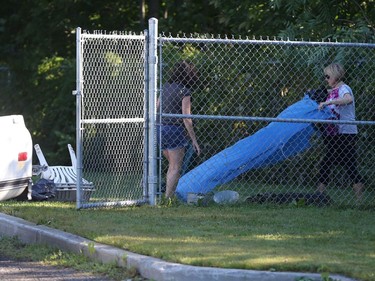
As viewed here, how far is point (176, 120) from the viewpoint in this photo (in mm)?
11297

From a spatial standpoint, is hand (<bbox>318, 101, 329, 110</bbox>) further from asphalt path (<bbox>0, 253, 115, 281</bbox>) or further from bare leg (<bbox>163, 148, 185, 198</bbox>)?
asphalt path (<bbox>0, 253, 115, 281</bbox>)

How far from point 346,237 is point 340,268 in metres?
1.60

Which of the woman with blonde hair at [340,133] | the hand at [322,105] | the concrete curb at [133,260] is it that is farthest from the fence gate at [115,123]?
the woman with blonde hair at [340,133]

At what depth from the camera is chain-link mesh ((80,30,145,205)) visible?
10875mm

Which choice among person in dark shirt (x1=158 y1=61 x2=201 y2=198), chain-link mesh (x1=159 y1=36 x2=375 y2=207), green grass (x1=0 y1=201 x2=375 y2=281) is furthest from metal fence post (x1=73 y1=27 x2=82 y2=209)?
person in dark shirt (x1=158 y1=61 x2=201 y2=198)

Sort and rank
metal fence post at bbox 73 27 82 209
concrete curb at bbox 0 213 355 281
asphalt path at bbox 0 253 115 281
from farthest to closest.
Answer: metal fence post at bbox 73 27 82 209 → asphalt path at bbox 0 253 115 281 → concrete curb at bbox 0 213 355 281

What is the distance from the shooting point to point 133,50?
10.9 m

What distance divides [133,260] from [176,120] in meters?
3.69

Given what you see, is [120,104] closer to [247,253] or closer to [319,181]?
[319,181]

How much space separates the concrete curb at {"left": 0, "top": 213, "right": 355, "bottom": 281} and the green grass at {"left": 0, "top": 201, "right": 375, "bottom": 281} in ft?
0.43

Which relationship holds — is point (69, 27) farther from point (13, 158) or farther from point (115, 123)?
point (115, 123)

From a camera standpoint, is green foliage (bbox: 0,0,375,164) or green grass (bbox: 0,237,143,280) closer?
green grass (bbox: 0,237,143,280)

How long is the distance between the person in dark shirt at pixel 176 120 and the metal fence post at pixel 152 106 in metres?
0.27

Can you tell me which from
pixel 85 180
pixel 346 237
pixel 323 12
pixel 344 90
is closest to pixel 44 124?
pixel 323 12
